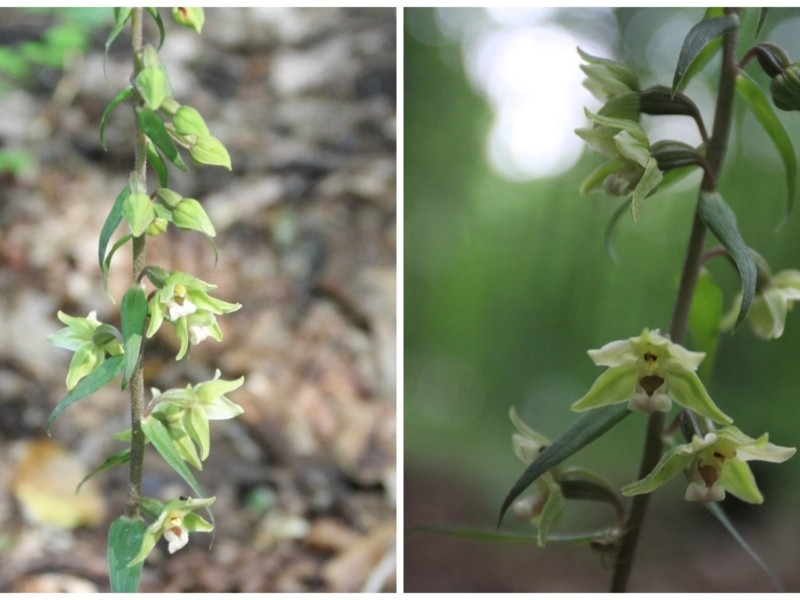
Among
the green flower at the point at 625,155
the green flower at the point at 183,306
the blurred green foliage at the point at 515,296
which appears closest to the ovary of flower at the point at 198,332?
the green flower at the point at 183,306

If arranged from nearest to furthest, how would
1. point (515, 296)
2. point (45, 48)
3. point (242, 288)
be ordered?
point (242, 288)
point (45, 48)
point (515, 296)

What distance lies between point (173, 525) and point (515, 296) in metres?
3.53

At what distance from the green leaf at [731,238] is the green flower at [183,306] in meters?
0.60

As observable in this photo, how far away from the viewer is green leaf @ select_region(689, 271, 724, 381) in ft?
3.86

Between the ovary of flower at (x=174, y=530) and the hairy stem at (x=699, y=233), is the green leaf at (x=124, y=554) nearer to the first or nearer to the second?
the ovary of flower at (x=174, y=530)

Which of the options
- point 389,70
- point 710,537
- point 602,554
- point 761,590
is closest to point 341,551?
point 602,554

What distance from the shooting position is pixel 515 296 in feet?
14.3

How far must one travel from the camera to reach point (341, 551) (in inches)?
74.5

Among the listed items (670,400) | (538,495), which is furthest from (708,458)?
(538,495)

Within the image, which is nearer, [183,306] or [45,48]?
[183,306]

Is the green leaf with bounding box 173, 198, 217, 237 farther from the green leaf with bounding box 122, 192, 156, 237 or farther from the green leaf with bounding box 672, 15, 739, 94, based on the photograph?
the green leaf with bounding box 672, 15, 739, 94

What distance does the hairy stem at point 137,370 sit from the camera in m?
0.91

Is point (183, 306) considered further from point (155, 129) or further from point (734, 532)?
point (734, 532)

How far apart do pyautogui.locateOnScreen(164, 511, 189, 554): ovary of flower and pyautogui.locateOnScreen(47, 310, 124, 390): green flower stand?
22 cm
